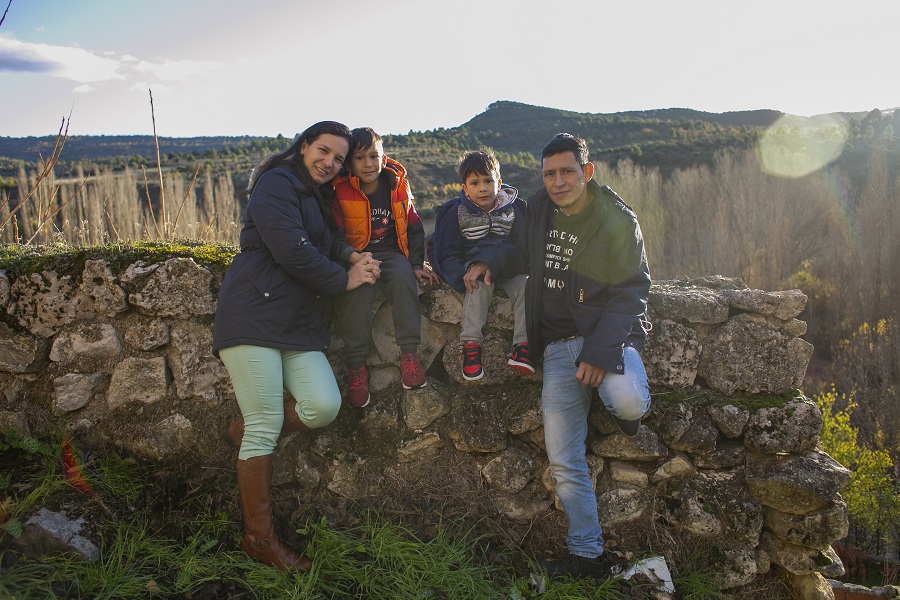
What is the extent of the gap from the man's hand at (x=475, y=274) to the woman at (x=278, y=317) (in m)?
0.54

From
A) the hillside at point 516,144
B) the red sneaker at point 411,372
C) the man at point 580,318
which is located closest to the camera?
the man at point 580,318

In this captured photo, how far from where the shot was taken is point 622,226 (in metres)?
2.76

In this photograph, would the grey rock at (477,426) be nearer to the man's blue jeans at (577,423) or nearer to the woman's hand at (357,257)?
the man's blue jeans at (577,423)

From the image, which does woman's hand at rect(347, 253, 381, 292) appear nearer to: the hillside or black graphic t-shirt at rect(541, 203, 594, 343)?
black graphic t-shirt at rect(541, 203, 594, 343)

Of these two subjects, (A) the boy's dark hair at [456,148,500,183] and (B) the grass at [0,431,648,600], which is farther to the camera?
(A) the boy's dark hair at [456,148,500,183]

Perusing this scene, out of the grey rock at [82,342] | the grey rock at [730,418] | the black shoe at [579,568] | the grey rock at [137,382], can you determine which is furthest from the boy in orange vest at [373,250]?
the grey rock at [730,418]

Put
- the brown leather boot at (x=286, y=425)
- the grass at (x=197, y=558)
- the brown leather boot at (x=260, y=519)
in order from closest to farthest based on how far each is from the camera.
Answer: the grass at (x=197, y=558), the brown leather boot at (x=260, y=519), the brown leather boot at (x=286, y=425)

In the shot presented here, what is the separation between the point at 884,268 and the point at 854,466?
6.97 m

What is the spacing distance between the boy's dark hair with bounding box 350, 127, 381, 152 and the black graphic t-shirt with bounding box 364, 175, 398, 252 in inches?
9.5

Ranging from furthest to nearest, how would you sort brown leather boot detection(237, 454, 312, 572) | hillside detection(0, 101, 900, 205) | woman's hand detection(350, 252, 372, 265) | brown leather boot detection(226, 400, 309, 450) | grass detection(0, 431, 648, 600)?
hillside detection(0, 101, 900, 205)
woman's hand detection(350, 252, 372, 265)
brown leather boot detection(226, 400, 309, 450)
brown leather boot detection(237, 454, 312, 572)
grass detection(0, 431, 648, 600)

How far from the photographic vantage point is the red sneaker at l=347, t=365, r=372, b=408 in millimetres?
2959

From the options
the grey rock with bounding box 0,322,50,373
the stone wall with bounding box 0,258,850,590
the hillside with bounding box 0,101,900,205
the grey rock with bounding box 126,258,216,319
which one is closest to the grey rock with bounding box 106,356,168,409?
the stone wall with bounding box 0,258,850,590

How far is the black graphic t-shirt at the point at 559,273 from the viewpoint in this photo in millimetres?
2887

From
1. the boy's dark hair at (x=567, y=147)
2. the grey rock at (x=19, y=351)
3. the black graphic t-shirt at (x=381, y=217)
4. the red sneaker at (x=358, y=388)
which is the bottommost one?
the red sneaker at (x=358, y=388)
